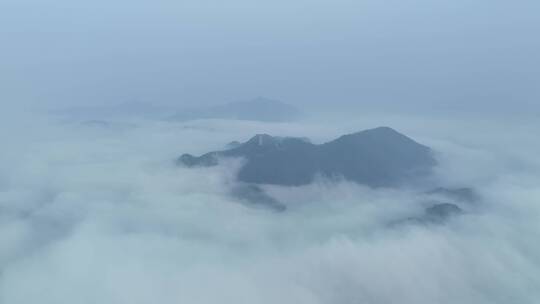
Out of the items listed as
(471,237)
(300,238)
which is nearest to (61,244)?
(300,238)

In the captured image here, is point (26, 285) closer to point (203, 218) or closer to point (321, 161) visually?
point (203, 218)

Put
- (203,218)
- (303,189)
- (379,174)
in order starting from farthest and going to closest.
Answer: (379,174) → (303,189) → (203,218)

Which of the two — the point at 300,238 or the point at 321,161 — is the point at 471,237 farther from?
the point at 321,161

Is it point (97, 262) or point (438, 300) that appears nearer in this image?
point (438, 300)

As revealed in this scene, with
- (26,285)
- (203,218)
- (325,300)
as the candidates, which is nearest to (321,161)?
(203,218)

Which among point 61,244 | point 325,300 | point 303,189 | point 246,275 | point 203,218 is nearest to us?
point 325,300

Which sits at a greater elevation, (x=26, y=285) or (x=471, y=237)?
(x=471, y=237)
